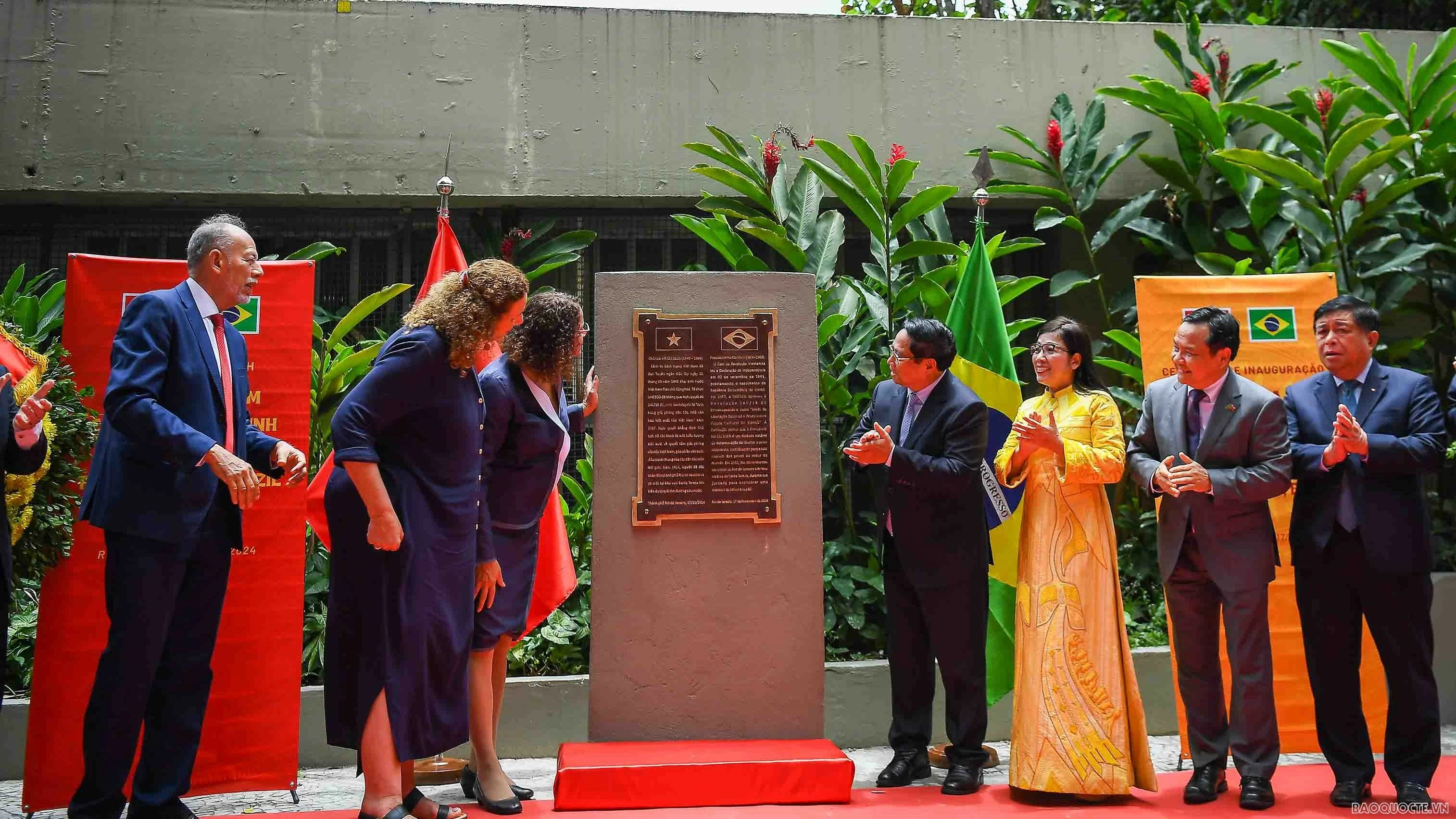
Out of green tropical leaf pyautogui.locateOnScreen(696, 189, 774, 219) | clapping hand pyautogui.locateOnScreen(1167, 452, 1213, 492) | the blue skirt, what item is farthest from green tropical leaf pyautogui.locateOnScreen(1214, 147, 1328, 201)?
the blue skirt

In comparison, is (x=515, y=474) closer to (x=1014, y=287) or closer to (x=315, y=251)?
(x=315, y=251)

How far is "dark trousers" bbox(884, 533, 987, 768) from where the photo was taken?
3883 mm

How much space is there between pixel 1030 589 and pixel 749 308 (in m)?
1.44

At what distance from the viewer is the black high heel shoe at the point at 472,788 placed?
3.77 metres

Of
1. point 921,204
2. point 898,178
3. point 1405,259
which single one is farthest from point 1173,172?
point 898,178

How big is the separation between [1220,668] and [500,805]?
2527 millimetres

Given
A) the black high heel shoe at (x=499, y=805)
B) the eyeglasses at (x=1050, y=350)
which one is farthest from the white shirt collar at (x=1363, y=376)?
the black high heel shoe at (x=499, y=805)

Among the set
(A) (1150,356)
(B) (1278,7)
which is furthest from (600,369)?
(B) (1278,7)

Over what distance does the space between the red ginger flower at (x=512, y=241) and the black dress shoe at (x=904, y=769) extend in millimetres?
3600

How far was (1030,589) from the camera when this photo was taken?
12.5 ft

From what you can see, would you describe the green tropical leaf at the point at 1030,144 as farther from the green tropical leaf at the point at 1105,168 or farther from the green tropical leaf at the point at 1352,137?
the green tropical leaf at the point at 1352,137

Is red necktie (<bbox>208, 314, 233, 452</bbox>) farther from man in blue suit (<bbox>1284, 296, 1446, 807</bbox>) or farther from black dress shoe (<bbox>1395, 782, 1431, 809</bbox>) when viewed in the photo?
black dress shoe (<bbox>1395, 782, 1431, 809</bbox>)

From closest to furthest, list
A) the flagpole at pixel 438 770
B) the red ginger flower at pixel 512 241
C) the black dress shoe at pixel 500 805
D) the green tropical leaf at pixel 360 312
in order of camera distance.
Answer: the black dress shoe at pixel 500 805 < the flagpole at pixel 438 770 < the green tropical leaf at pixel 360 312 < the red ginger flower at pixel 512 241

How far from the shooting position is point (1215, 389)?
12.6ft
